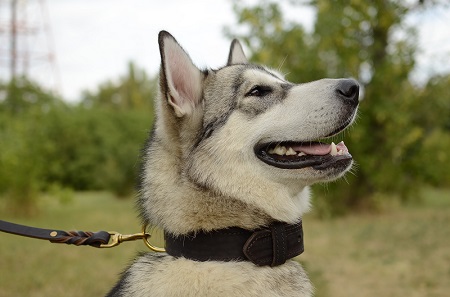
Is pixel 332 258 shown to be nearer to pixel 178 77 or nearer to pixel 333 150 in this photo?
pixel 333 150

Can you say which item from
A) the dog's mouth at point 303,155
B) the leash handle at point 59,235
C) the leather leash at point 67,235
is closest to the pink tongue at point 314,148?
the dog's mouth at point 303,155

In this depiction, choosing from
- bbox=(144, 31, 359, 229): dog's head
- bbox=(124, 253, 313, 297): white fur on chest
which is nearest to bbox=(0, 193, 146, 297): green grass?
bbox=(124, 253, 313, 297): white fur on chest

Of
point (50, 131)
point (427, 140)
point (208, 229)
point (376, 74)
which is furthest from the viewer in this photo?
point (50, 131)

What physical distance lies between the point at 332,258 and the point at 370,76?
529cm

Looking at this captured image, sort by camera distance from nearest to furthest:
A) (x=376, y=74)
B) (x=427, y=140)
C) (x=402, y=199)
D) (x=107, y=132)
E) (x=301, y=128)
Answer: (x=301, y=128) → (x=376, y=74) → (x=427, y=140) → (x=402, y=199) → (x=107, y=132)

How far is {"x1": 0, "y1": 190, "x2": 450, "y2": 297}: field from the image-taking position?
652cm

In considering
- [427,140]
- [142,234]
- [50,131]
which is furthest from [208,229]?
[50,131]

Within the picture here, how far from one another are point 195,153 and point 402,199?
12714 mm

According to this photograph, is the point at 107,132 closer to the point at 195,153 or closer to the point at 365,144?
the point at 365,144

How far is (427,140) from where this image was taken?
13242 millimetres

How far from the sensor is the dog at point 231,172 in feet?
8.57

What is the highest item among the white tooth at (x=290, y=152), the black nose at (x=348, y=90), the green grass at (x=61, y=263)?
the black nose at (x=348, y=90)

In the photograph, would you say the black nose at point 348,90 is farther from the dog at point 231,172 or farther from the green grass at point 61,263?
the green grass at point 61,263

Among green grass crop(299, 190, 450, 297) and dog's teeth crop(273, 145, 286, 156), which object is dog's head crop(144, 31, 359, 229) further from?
green grass crop(299, 190, 450, 297)
